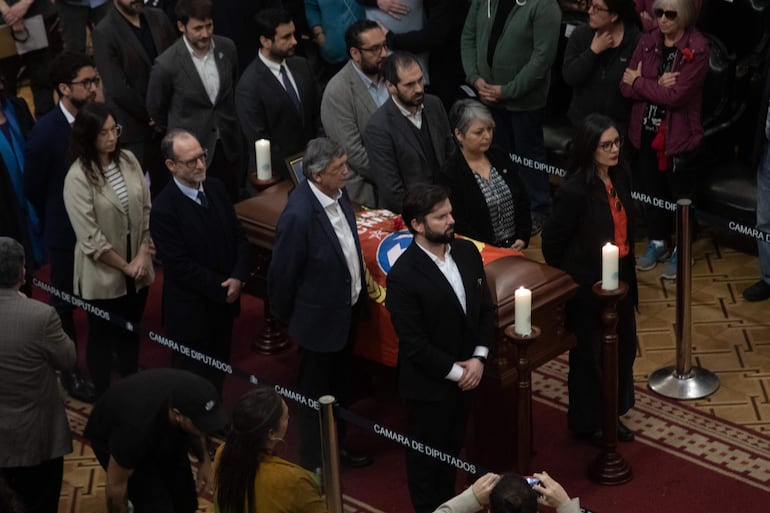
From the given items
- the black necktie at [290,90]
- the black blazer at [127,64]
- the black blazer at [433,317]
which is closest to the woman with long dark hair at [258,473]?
the black blazer at [433,317]

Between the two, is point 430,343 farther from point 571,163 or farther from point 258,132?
point 258,132

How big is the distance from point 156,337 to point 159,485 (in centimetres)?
93

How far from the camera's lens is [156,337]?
5820 millimetres

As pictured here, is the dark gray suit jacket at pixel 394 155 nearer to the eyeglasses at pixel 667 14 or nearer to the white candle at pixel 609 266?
the white candle at pixel 609 266

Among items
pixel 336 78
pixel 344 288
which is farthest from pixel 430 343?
pixel 336 78

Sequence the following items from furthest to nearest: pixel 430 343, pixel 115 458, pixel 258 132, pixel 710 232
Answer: pixel 710 232
pixel 258 132
pixel 430 343
pixel 115 458

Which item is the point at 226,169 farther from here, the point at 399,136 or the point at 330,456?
the point at 330,456

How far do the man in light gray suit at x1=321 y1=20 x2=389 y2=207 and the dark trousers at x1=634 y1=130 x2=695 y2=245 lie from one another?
5.17 feet

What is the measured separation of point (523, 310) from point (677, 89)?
2402 mm

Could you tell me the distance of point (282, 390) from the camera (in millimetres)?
5316

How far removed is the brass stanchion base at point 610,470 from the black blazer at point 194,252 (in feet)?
5.52

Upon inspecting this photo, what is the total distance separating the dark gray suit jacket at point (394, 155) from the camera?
6.32m

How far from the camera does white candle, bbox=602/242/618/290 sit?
542cm

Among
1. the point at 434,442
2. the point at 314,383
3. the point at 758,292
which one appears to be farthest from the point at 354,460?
the point at 758,292
